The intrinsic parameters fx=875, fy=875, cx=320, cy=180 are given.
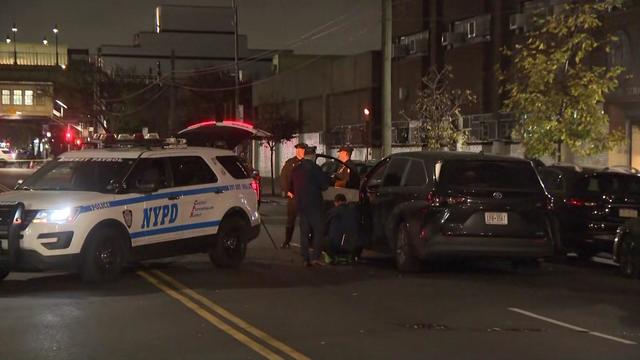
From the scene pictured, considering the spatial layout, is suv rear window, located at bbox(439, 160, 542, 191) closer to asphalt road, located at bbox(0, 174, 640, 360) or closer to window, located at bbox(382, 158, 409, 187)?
window, located at bbox(382, 158, 409, 187)

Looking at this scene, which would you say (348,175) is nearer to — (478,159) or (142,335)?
(478,159)

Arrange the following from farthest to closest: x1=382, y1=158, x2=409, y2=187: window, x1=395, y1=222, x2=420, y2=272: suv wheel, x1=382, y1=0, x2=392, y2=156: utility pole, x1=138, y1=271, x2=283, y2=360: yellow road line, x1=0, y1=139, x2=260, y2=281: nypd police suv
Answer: x1=382, y1=0, x2=392, y2=156: utility pole
x1=382, y1=158, x2=409, y2=187: window
x1=395, y1=222, x2=420, y2=272: suv wheel
x1=0, y1=139, x2=260, y2=281: nypd police suv
x1=138, y1=271, x2=283, y2=360: yellow road line

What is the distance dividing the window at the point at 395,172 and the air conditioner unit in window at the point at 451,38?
Answer: 24.3 m

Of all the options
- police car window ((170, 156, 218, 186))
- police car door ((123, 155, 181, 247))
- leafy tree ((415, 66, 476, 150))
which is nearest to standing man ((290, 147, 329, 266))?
police car window ((170, 156, 218, 186))

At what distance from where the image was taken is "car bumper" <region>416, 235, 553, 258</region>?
1220 cm

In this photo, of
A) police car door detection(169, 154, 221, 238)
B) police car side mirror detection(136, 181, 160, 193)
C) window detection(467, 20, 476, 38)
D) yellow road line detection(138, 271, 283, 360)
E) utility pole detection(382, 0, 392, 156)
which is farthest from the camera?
window detection(467, 20, 476, 38)

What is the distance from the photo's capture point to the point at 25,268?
1095cm

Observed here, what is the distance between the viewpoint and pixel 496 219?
12.3 meters

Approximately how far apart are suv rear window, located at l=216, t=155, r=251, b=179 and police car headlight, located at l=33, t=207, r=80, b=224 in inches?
118

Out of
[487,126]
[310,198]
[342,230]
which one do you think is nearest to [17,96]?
[487,126]

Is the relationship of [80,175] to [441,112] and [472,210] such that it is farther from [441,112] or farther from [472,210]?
[441,112]

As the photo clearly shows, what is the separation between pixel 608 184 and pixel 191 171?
6844 millimetres

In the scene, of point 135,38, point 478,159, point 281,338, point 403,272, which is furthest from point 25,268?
point 135,38

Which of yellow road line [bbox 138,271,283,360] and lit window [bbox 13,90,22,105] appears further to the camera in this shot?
lit window [bbox 13,90,22,105]
